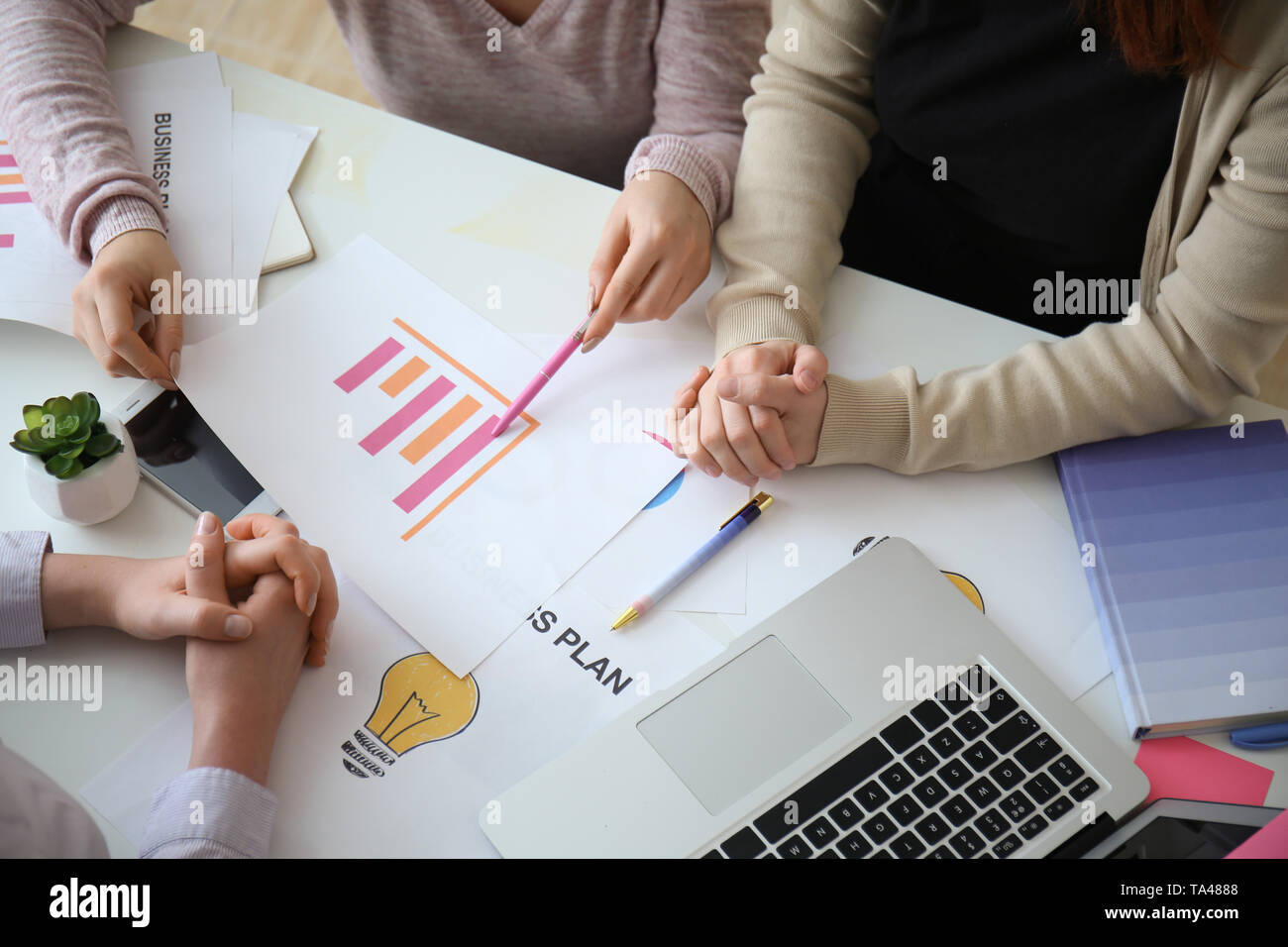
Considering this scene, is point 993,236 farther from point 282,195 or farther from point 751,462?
point 282,195

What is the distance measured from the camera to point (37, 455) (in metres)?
0.70

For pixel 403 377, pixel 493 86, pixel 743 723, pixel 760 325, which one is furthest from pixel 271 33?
pixel 743 723

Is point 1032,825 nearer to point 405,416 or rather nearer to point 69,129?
point 405,416

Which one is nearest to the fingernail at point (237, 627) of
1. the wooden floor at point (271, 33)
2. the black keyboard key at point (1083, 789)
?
the black keyboard key at point (1083, 789)

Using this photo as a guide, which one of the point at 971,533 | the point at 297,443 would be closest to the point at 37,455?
the point at 297,443

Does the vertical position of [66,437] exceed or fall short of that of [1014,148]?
it falls short

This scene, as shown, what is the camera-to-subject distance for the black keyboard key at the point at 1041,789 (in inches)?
24.2

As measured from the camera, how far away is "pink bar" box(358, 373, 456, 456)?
0.77m

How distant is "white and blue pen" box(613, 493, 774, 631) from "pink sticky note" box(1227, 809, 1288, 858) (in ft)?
1.20

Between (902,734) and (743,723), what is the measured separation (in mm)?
102

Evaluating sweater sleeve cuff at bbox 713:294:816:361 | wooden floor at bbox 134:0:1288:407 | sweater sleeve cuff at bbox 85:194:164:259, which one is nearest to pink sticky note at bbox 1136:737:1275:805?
sweater sleeve cuff at bbox 713:294:816:361

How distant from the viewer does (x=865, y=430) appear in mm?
746
